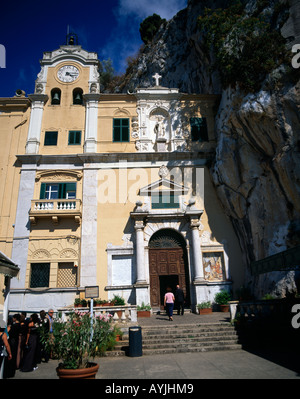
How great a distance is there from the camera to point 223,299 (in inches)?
660

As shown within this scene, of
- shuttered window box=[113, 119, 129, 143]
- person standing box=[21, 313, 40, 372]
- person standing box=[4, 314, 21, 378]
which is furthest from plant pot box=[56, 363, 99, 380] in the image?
shuttered window box=[113, 119, 129, 143]

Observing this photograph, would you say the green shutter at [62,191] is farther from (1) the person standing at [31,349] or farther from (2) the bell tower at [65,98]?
(1) the person standing at [31,349]

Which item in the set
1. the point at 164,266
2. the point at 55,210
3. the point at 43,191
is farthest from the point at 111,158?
the point at 164,266

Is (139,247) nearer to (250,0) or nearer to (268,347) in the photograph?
(268,347)

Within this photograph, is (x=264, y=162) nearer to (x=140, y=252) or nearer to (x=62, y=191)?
(x=140, y=252)

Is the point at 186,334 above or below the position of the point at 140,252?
below

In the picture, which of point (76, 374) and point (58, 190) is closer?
point (76, 374)

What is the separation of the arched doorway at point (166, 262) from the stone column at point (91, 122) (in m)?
7.71

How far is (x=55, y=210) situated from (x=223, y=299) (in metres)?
11.4

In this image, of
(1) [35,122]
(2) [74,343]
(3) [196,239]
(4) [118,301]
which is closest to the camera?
(2) [74,343]

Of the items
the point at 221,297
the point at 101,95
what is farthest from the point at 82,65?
the point at 221,297

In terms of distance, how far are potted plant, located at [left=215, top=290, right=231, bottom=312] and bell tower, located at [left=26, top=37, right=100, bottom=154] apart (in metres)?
A: 12.5

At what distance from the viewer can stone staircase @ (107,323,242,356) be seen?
10148 mm
